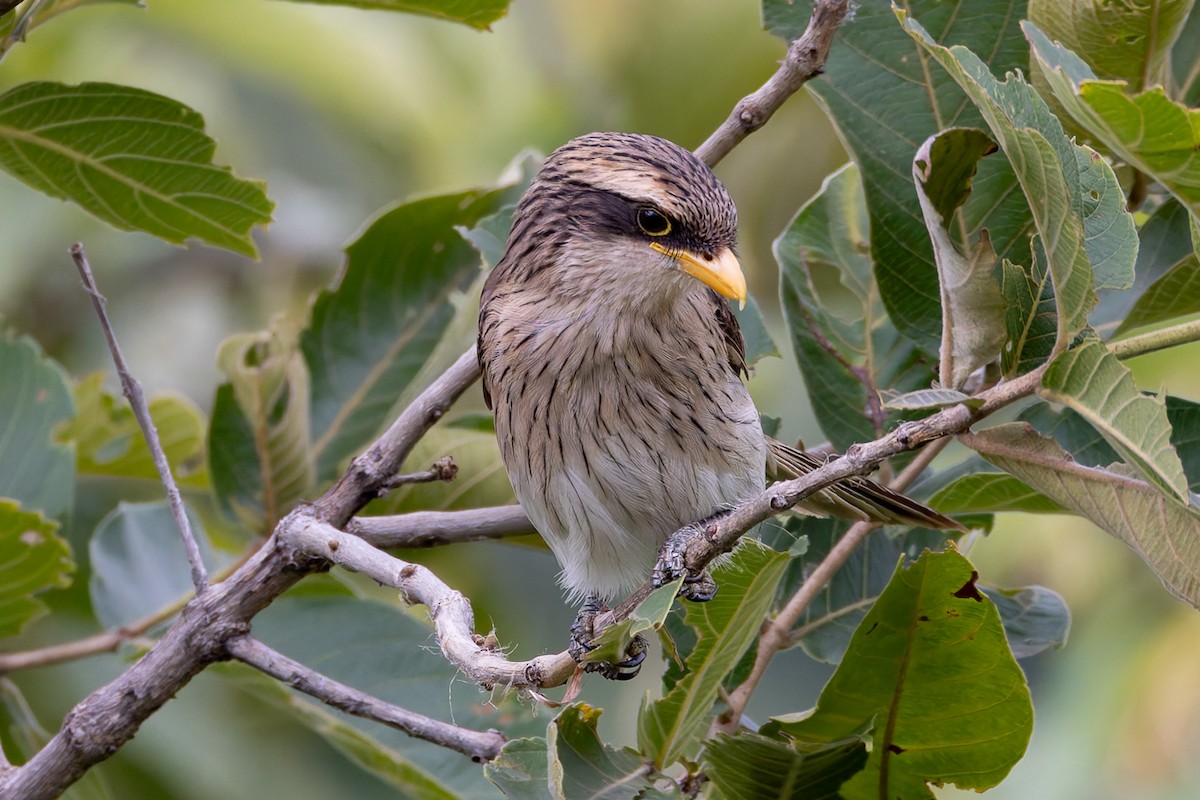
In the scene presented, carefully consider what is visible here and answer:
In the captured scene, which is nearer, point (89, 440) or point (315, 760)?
point (89, 440)

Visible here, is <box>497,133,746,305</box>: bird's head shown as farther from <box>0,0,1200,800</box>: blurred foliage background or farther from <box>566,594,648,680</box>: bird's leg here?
<box>0,0,1200,800</box>: blurred foliage background

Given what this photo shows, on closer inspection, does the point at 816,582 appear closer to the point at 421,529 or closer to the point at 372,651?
the point at 421,529

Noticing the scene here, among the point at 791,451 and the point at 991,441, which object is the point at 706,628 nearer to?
the point at 991,441

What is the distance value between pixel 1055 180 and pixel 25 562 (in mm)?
2030

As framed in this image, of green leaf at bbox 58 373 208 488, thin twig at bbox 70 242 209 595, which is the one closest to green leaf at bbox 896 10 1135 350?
thin twig at bbox 70 242 209 595

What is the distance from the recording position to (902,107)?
7.68 ft

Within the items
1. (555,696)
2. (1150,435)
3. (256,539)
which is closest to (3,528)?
(256,539)

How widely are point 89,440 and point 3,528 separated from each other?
2.52 feet

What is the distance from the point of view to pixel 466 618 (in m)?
1.70

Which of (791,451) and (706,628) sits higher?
(791,451)

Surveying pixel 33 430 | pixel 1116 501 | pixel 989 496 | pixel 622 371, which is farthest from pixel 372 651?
pixel 1116 501

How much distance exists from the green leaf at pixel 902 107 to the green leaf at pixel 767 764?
2.66 ft

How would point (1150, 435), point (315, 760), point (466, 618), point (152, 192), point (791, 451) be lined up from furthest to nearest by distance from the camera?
point (315, 760), point (791, 451), point (152, 192), point (466, 618), point (1150, 435)

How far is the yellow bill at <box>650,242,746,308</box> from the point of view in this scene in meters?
2.38
